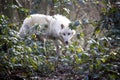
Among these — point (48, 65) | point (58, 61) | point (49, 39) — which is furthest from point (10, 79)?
A: point (49, 39)

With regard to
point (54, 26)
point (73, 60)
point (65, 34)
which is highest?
point (73, 60)

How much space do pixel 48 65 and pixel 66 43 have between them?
11.9 ft

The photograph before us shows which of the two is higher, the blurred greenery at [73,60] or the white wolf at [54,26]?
the blurred greenery at [73,60]

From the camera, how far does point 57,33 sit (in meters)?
8.74

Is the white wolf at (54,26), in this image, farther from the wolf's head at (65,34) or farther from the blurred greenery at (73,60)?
the blurred greenery at (73,60)

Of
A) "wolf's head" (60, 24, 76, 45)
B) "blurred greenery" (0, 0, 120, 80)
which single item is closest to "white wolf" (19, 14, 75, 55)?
"wolf's head" (60, 24, 76, 45)

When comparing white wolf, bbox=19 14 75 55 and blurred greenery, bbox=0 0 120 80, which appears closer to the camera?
blurred greenery, bbox=0 0 120 80

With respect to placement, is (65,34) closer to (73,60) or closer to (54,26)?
(54,26)

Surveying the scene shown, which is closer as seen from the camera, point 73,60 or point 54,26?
point 73,60

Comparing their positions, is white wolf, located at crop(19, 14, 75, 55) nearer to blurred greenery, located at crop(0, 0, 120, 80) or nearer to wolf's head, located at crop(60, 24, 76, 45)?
wolf's head, located at crop(60, 24, 76, 45)

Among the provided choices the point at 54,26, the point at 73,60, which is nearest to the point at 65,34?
the point at 54,26

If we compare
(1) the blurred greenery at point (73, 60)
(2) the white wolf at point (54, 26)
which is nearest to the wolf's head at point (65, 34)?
(2) the white wolf at point (54, 26)

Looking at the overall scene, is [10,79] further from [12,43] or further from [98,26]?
[98,26]

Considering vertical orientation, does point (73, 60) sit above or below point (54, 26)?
above
